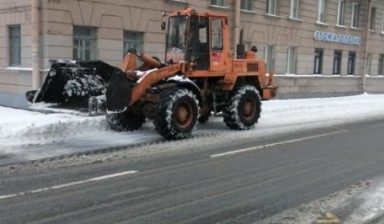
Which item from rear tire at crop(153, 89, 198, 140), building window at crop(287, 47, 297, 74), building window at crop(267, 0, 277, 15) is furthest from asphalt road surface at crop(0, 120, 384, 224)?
building window at crop(287, 47, 297, 74)

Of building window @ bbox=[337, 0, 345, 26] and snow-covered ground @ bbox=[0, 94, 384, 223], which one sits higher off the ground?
building window @ bbox=[337, 0, 345, 26]

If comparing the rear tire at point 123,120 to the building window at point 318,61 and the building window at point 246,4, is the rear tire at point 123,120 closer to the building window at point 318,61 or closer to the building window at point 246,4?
the building window at point 246,4

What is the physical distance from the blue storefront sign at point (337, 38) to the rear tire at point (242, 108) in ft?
51.9

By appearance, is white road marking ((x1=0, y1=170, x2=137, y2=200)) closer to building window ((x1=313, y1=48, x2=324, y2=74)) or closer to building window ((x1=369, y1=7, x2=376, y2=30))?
building window ((x1=313, y1=48, x2=324, y2=74))

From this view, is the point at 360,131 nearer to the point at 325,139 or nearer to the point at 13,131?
the point at 325,139

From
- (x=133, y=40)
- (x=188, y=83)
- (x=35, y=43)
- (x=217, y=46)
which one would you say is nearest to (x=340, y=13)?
(x=133, y=40)

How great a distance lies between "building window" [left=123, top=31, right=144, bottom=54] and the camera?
60.2 feet

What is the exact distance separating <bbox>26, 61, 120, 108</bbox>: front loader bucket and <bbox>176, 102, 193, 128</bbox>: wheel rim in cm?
210

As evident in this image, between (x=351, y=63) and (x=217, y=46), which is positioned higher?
(x=217, y=46)

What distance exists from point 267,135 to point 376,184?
501 cm

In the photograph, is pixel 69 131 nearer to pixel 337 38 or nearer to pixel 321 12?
pixel 321 12

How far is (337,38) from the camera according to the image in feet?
99.5

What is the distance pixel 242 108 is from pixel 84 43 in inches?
252

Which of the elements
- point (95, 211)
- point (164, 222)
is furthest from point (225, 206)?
point (95, 211)
